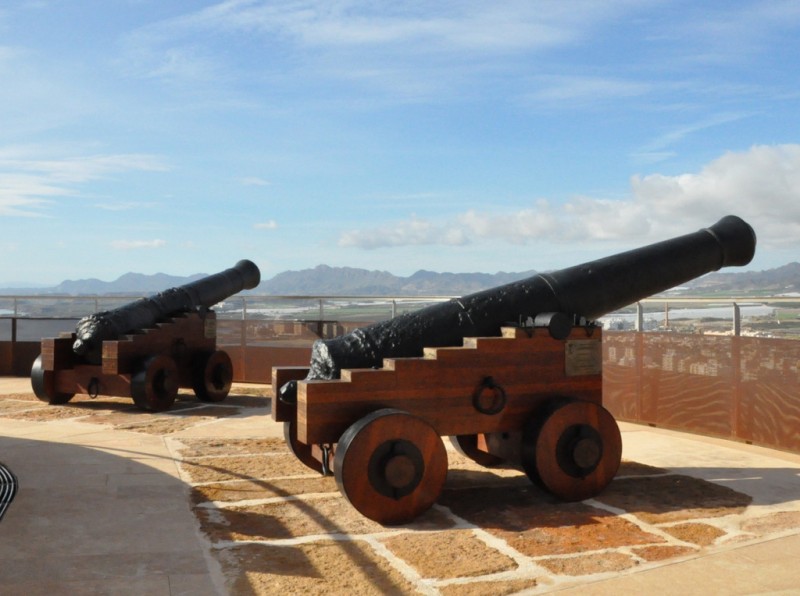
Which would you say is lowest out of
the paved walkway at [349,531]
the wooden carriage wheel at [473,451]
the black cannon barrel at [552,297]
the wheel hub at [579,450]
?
the paved walkway at [349,531]

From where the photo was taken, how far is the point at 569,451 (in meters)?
6.20

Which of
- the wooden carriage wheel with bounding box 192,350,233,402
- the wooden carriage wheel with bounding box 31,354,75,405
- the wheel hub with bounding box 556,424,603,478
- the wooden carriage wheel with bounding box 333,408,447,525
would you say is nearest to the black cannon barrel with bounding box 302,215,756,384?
the wooden carriage wheel with bounding box 333,408,447,525

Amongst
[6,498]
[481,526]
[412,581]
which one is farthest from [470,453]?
[6,498]

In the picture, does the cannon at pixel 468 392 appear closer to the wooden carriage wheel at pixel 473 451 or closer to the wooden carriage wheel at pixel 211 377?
the wooden carriage wheel at pixel 473 451

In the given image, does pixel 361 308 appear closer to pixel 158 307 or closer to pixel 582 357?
pixel 158 307

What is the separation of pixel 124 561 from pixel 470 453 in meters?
3.52

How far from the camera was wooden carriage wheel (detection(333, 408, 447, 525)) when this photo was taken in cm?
547

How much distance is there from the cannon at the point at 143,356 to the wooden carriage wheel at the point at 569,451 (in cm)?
649

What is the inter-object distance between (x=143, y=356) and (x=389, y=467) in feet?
23.0

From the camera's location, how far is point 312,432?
18.8ft

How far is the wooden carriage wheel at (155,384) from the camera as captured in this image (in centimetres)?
1110

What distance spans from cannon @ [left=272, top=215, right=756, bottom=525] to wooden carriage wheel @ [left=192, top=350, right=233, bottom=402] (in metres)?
5.42

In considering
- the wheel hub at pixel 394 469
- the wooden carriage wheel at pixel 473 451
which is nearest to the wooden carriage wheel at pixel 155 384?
the wooden carriage wheel at pixel 473 451

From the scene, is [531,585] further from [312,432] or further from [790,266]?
[790,266]
